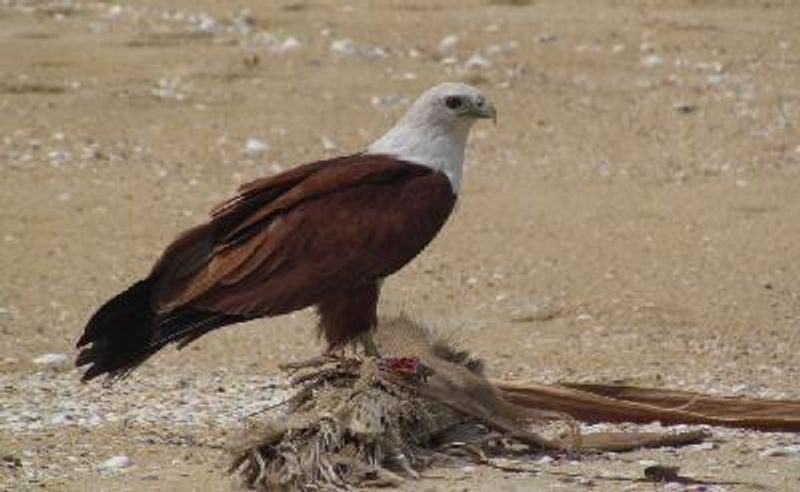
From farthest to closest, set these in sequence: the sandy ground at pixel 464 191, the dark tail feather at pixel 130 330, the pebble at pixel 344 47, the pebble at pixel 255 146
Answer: the pebble at pixel 344 47, the pebble at pixel 255 146, the sandy ground at pixel 464 191, the dark tail feather at pixel 130 330

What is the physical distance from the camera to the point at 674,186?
12.6 meters

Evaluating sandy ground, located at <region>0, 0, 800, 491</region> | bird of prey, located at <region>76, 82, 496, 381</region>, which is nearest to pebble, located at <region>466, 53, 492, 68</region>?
sandy ground, located at <region>0, 0, 800, 491</region>

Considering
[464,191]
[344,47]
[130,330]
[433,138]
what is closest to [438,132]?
[433,138]

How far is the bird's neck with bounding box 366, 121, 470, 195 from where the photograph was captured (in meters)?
6.91

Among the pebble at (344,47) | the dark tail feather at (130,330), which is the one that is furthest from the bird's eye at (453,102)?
the pebble at (344,47)

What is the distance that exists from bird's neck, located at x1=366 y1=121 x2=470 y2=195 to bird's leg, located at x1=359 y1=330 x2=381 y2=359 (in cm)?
55

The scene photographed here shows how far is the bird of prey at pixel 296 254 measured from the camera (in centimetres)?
648

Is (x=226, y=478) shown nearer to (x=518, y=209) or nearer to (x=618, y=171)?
(x=518, y=209)

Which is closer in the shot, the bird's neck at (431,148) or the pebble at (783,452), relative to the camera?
the pebble at (783,452)

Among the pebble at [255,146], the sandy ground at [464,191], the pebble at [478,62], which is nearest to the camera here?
the sandy ground at [464,191]

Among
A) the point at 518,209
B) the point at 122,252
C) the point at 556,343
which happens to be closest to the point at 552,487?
the point at 556,343

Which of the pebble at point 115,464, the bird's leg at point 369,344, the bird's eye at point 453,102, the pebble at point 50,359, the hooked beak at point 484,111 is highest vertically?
the bird's eye at point 453,102

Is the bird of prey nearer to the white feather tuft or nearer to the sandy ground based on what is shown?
the white feather tuft

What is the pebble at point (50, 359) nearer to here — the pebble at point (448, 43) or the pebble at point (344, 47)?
the pebble at point (344, 47)
